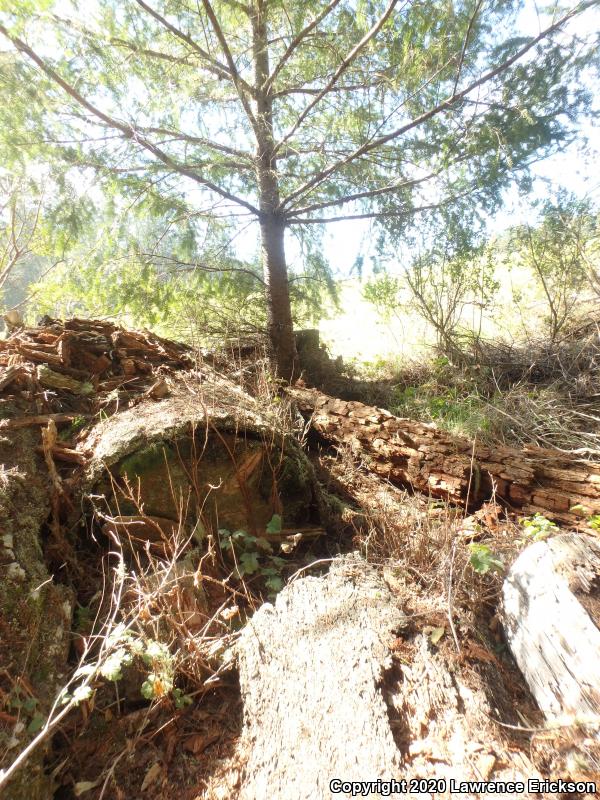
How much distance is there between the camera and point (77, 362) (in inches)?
140

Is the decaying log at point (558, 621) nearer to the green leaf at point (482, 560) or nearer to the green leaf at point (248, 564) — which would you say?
the green leaf at point (482, 560)

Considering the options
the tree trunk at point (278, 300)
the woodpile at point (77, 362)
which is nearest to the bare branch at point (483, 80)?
the tree trunk at point (278, 300)

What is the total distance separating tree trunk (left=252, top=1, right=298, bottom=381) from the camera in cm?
498

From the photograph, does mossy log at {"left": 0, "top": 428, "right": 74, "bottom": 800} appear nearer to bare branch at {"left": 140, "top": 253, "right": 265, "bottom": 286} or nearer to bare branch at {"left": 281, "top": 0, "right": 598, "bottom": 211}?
bare branch at {"left": 140, "top": 253, "right": 265, "bottom": 286}

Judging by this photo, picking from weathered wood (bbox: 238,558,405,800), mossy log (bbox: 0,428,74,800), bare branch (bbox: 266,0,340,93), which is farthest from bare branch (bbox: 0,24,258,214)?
weathered wood (bbox: 238,558,405,800)

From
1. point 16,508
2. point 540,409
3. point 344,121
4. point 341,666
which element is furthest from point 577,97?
point 16,508

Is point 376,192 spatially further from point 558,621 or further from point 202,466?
point 558,621

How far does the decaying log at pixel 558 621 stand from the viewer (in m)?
1.52

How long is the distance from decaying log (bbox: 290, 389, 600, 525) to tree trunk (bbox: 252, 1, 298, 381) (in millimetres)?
1910

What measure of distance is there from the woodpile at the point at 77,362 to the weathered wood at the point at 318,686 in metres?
2.11

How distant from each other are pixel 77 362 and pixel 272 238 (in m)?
3.13

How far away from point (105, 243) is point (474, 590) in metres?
5.42

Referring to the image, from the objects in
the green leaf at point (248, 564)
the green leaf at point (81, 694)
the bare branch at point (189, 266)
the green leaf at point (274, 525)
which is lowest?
the green leaf at point (248, 564)

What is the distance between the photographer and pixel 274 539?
9.05 feet
